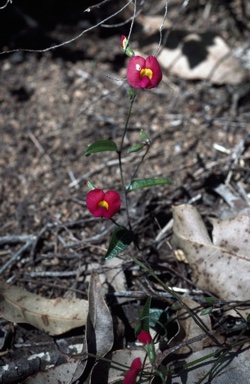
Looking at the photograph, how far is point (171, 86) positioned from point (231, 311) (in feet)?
5.17

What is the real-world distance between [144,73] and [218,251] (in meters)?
0.78

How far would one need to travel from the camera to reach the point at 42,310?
2066 millimetres

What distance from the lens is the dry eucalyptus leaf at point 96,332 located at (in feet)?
6.03

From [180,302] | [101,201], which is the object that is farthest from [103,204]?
[180,302]

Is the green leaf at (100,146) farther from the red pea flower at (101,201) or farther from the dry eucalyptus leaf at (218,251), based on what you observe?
the dry eucalyptus leaf at (218,251)

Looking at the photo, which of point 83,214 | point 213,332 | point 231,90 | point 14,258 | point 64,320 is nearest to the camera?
point 213,332

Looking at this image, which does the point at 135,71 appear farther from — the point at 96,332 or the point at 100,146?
the point at 96,332

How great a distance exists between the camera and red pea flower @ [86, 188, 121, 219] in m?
1.74

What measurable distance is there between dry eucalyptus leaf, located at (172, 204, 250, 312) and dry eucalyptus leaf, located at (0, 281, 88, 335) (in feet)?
1.59

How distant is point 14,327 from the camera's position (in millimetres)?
2133

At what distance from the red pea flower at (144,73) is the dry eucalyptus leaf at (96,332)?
752 mm

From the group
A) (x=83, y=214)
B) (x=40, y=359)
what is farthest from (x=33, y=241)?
(x=40, y=359)

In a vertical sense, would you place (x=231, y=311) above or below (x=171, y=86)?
below

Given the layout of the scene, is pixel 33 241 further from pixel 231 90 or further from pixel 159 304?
pixel 231 90
